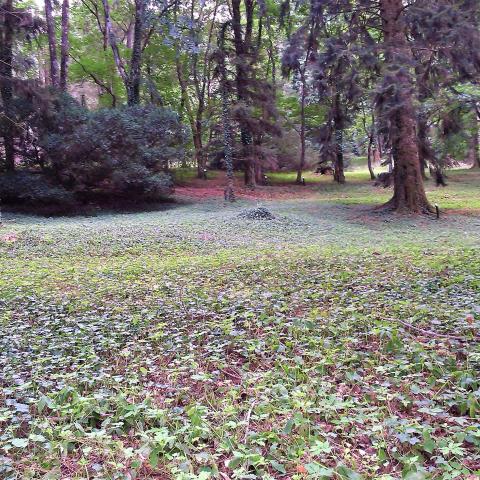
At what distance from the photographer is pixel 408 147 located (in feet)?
47.4

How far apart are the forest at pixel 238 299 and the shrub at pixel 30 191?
0.24ft

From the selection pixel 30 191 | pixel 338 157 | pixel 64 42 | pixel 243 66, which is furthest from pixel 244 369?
pixel 338 157

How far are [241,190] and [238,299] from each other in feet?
59.7

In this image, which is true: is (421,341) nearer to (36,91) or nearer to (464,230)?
(464,230)

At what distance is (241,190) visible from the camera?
22906 millimetres

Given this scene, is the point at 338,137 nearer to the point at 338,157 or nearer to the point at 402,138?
the point at 338,157

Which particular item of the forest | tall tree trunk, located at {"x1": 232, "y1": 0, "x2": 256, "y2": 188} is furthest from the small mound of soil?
tall tree trunk, located at {"x1": 232, "y1": 0, "x2": 256, "y2": 188}

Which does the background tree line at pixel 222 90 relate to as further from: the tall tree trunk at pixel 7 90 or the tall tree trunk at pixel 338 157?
the tall tree trunk at pixel 338 157

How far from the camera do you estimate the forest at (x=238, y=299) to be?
2352mm

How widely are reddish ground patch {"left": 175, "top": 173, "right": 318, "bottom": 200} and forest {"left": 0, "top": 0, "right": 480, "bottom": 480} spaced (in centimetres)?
221

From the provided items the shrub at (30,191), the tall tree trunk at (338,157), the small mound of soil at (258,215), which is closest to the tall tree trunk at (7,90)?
the shrub at (30,191)

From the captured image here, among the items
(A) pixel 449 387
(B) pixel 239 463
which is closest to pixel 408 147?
(A) pixel 449 387

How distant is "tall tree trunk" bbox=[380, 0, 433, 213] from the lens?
533 inches

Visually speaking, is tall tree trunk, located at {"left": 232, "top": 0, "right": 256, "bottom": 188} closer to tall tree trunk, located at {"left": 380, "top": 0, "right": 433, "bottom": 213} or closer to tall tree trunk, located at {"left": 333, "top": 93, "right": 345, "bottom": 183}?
tall tree trunk, located at {"left": 333, "top": 93, "right": 345, "bottom": 183}
